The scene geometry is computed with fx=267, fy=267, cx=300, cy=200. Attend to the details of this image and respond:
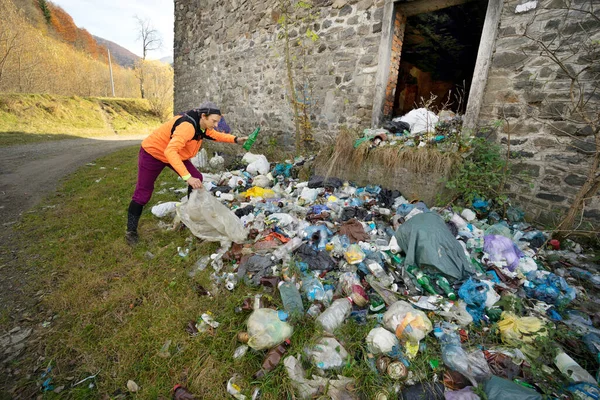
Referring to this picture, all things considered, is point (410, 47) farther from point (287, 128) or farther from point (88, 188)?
point (88, 188)

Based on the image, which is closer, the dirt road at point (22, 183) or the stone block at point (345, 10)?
the dirt road at point (22, 183)

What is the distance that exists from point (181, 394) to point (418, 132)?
3.90 meters

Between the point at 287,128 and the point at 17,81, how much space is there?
621 inches

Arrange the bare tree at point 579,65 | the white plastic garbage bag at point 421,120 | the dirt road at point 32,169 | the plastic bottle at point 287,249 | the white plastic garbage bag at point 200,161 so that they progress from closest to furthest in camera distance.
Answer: the plastic bottle at point 287,249
the bare tree at point 579,65
the white plastic garbage bag at point 421,120
the dirt road at point 32,169
the white plastic garbage bag at point 200,161

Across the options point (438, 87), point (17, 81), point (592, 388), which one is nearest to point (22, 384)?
point (592, 388)

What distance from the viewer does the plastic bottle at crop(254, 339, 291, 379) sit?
61.3 inches

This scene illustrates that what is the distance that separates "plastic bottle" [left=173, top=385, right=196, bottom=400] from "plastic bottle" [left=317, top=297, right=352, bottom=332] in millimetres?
849

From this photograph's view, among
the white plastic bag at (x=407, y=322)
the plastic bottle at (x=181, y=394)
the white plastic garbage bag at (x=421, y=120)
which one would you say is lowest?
the plastic bottle at (x=181, y=394)

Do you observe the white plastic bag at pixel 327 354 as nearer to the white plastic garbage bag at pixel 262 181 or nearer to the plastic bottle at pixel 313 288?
the plastic bottle at pixel 313 288

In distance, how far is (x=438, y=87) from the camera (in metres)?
7.00

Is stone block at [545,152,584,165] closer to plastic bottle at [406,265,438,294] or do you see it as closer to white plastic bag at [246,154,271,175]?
plastic bottle at [406,265,438,294]

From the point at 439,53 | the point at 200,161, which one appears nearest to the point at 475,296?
the point at 200,161

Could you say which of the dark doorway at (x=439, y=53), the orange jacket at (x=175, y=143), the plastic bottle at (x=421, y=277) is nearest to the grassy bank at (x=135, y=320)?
the plastic bottle at (x=421, y=277)

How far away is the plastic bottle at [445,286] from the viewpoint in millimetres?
1995
